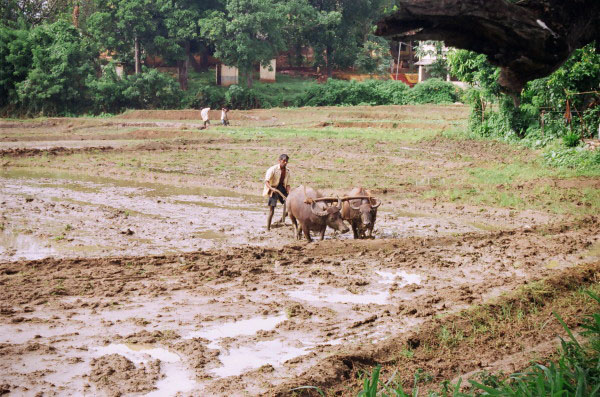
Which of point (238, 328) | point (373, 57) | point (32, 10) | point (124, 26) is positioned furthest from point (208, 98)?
point (238, 328)

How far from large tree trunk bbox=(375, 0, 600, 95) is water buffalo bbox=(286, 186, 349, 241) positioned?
21.9 ft

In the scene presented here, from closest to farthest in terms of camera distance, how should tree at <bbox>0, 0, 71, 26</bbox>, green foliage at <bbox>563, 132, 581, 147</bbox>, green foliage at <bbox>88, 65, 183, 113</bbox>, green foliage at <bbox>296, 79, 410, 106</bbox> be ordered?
green foliage at <bbox>563, 132, 581, 147</bbox> → green foliage at <bbox>88, 65, 183, 113</bbox> → green foliage at <bbox>296, 79, 410, 106</bbox> → tree at <bbox>0, 0, 71, 26</bbox>

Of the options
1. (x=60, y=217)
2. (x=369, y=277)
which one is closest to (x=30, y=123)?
(x=60, y=217)

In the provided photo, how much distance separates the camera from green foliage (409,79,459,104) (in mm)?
47688

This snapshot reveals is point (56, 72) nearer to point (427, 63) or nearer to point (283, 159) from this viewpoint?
point (427, 63)

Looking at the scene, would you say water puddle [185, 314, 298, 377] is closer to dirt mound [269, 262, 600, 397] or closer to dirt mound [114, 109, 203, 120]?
dirt mound [269, 262, 600, 397]

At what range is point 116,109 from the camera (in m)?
47.8

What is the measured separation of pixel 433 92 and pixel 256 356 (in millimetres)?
43383

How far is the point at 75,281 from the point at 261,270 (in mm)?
2741

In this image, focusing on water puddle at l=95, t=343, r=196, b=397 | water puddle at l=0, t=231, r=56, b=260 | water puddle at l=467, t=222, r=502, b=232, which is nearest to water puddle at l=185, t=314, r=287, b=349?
water puddle at l=95, t=343, r=196, b=397

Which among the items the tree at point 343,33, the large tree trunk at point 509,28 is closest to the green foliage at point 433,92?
the tree at point 343,33

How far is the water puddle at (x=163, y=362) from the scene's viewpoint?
241 inches

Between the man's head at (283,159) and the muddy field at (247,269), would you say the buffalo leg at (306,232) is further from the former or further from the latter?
the man's head at (283,159)

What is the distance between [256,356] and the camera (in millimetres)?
6910
